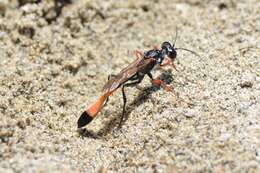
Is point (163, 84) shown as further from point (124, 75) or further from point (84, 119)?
point (84, 119)

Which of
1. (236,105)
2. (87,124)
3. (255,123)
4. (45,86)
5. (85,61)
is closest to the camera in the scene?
(255,123)

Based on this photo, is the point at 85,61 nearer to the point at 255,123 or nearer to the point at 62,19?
the point at 62,19

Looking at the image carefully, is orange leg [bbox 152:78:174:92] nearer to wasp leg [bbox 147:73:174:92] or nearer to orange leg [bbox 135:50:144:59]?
wasp leg [bbox 147:73:174:92]

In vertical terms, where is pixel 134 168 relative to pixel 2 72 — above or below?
below

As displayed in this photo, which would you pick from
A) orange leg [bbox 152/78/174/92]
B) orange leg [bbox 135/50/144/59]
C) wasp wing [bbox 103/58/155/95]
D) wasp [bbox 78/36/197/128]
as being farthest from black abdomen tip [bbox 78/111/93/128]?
orange leg [bbox 135/50/144/59]

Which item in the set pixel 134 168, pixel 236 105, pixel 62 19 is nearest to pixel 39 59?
pixel 62 19

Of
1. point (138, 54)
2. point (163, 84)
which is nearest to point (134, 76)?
point (163, 84)

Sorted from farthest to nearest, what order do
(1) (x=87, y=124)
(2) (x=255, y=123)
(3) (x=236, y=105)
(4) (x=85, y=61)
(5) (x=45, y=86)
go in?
1. (4) (x=85, y=61)
2. (5) (x=45, y=86)
3. (1) (x=87, y=124)
4. (3) (x=236, y=105)
5. (2) (x=255, y=123)
